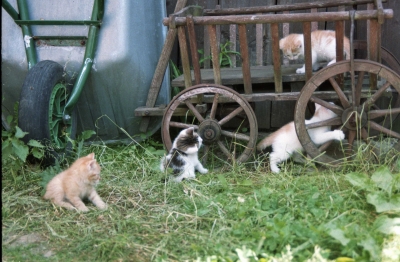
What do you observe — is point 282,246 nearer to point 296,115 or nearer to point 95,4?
point 296,115

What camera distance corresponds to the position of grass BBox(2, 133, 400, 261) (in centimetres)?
308

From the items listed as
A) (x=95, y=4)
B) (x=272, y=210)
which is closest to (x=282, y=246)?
(x=272, y=210)

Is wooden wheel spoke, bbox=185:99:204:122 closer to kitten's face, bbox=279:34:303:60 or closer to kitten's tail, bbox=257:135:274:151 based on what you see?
kitten's tail, bbox=257:135:274:151

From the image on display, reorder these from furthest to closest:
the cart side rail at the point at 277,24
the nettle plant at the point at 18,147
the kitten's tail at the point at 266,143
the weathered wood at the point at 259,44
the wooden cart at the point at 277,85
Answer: the weathered wood at the point at 259,44
the kitten's tail at the point at 266,143
the wooden cart at the point at 277,85
the cart side rail at the point at 277,24
the nettle plant at the point at 18,147

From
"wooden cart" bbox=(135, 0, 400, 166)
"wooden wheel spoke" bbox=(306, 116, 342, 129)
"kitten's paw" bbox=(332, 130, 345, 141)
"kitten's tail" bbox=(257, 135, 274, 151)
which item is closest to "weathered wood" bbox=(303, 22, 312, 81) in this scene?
"wooden cart" bbox=(135, 0, 400, 166)

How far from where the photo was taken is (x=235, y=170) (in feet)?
14.5

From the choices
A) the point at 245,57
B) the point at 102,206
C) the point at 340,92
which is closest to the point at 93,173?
the point at 102,206

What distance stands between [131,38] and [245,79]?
1152mm

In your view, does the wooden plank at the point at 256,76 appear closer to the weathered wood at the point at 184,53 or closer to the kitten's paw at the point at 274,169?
the weathered wood at the point at 184,53

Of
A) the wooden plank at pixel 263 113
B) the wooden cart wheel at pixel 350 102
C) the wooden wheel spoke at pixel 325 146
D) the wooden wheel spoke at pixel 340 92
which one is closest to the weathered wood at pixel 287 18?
the wooden cart wheel at pixel 350 102

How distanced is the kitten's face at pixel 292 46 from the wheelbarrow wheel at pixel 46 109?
6.64ft

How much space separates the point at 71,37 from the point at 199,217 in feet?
7.22

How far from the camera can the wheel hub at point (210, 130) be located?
4.45 m

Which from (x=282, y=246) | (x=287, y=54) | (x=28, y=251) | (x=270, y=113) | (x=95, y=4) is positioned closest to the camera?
(x=282, y=246)
